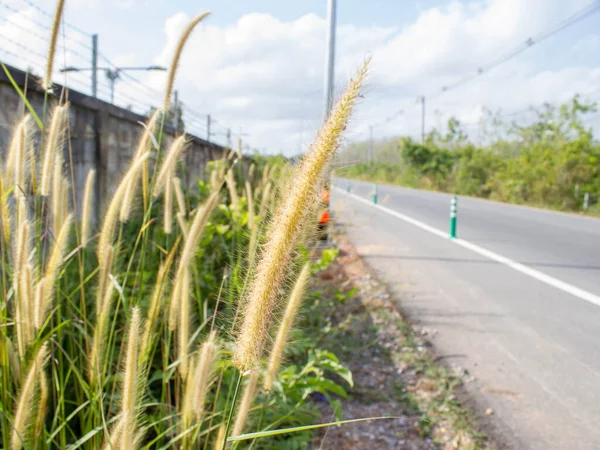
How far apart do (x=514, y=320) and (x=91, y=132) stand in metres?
4.10

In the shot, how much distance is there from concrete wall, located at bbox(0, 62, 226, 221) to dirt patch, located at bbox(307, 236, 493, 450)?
6.11 feet

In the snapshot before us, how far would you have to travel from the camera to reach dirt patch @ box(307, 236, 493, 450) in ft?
9.00

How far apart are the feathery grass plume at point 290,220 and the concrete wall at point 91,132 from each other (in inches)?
116

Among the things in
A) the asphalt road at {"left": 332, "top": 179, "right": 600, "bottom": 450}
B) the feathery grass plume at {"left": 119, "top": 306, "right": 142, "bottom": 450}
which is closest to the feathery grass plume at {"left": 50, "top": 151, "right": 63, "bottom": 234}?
the feathery grass plume at {"left": 119, "top": 306, "right": 142, "bottom": 450}

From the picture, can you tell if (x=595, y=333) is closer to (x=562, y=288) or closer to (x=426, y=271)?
(x=562, y=288)

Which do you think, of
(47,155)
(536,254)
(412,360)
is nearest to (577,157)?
(536,254)

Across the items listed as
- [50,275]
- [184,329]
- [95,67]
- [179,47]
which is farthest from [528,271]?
[50,275]

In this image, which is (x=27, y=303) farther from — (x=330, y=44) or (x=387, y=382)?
(x=330, y=44)


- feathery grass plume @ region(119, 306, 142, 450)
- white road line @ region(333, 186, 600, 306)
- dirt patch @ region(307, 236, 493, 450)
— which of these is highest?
feathery grass plume @ region(119, 306, 142, 450)

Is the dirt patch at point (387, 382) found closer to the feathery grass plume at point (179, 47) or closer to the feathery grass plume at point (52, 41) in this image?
the feathery grass plume at point (179, 47)

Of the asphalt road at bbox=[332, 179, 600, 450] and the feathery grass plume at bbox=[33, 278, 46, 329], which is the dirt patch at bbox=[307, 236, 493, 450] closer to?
the asphalt road at bbox=[332, 179, 600, 450]

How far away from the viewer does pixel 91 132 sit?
4555 mm

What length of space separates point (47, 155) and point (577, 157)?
70.5ft

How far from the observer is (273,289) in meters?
0.91
